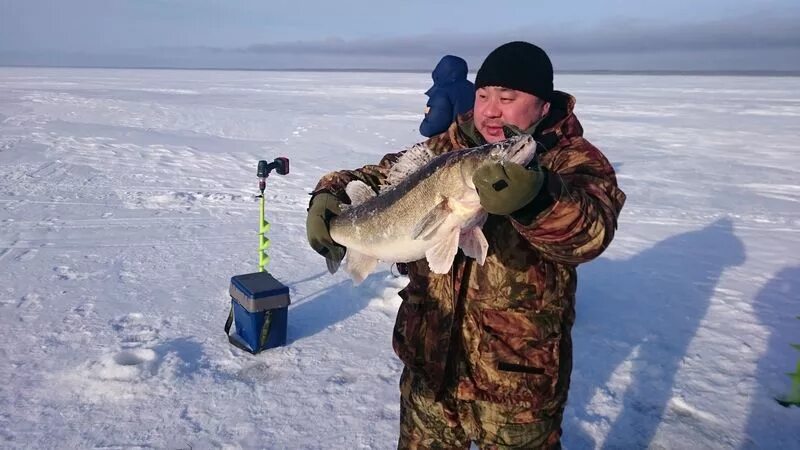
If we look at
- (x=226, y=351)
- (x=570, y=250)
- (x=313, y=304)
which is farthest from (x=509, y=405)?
(x=313, y=304)

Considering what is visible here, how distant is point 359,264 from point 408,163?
0.51m

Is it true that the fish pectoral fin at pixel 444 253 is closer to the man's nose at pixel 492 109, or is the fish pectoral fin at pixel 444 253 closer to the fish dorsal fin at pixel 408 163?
the fish dorsal fin at pixel 408 163

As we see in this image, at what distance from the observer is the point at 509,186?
1654mm

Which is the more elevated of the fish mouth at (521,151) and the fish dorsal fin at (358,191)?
the fish mouth at (521,151)

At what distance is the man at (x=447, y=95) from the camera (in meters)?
6.52

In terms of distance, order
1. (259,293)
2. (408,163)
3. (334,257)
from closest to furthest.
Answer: (408,163)
(334,257)
(259,293)

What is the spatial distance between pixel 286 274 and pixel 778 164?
1089cm

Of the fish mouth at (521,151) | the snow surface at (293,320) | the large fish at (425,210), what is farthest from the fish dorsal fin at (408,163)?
the snow surface at (293,320)

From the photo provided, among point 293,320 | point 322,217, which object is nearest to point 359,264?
point 322,217

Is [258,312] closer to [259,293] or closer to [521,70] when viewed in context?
[259,293]

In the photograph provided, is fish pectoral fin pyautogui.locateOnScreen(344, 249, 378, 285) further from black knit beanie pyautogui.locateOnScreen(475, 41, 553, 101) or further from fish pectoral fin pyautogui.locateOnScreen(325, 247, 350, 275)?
black knit beanie pyautogui.locateOnScreen(475, 41, 553, 101)

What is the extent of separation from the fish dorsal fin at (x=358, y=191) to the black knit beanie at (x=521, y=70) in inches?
25.0

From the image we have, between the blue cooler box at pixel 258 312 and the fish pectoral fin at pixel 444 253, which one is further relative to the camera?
the blue cooler box at pixel 258 312

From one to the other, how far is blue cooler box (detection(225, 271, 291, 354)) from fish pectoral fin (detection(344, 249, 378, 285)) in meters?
1.58
